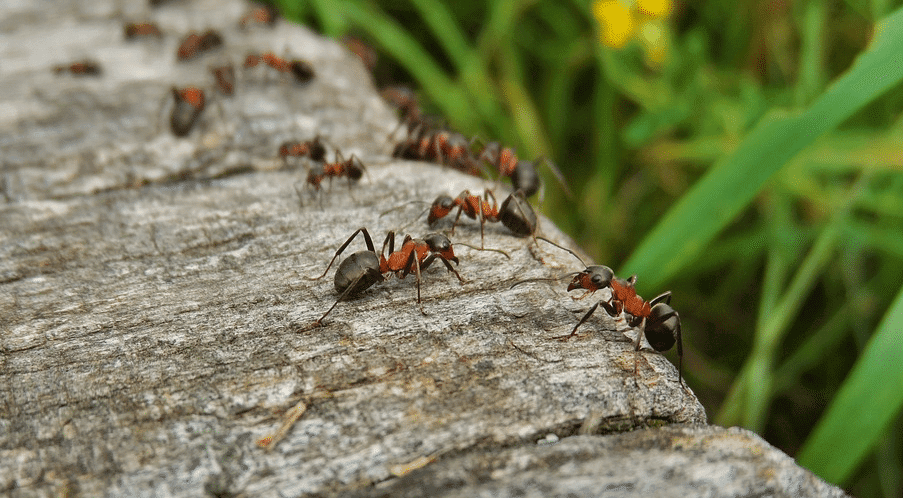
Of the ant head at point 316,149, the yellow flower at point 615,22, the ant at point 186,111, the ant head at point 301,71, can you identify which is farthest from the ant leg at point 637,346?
the yellow flower at point 615,22

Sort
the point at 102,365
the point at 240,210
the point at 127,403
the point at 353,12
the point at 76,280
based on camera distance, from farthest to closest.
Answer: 1. the point at 353,12
2. the point at 240,210
3. the point at 76,280
4. the point at 102,365
5. the point at 127,403

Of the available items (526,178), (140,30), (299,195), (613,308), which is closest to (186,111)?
(299,195)

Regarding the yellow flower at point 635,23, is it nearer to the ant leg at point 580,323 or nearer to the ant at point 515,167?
the ant at point 515,167

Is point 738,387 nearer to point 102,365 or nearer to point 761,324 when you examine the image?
point 761,324

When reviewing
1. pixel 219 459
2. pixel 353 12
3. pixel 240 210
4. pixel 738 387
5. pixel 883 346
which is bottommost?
pixel 738 387

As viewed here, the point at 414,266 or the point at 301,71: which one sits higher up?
the point at 301,71

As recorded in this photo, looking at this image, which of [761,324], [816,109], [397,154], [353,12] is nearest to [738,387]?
[761,324]

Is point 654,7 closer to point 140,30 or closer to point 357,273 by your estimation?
point 357,273
